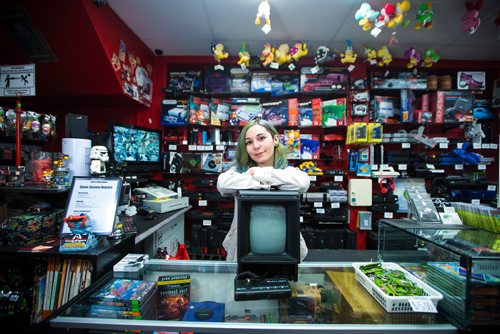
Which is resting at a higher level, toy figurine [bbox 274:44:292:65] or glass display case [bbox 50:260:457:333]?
toy figurine [bbox 274:44:292:65]

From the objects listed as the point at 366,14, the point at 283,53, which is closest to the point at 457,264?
the point at 366,14

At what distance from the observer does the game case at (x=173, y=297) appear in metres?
0.77

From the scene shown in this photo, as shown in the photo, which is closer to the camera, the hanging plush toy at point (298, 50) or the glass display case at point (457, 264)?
the glass display case at point (457, 264)

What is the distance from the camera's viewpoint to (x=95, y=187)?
1.47 meters

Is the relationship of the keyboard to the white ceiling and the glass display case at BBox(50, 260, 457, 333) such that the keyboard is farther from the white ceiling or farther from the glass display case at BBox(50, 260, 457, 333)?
the white ceiling

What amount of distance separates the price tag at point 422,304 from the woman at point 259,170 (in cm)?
56

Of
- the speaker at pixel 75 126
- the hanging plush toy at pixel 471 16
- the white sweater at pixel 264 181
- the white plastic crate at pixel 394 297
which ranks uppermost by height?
the hanging plush toy at pixel 471 16

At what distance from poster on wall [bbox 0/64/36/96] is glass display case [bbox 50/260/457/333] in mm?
1894

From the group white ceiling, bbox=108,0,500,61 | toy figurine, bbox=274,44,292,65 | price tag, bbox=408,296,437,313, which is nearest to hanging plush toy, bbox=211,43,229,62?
white ceiling, bbox=108,0,500,61

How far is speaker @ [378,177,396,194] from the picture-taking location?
11.1 ft

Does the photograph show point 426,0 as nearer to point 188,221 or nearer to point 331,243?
point 331,243

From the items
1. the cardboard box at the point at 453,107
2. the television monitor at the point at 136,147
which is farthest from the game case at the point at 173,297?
the cardboard box at the point at 453,107

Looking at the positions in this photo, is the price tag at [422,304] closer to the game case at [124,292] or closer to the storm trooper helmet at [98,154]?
the game case at [124,292]

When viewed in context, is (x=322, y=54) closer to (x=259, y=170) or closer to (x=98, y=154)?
(x=259, y=170)
